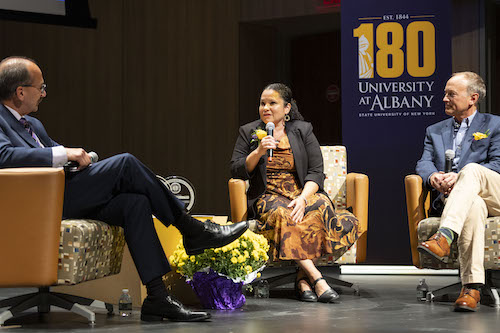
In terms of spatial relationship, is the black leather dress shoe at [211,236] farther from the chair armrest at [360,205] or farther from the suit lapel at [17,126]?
the chair armrest at [360,205]

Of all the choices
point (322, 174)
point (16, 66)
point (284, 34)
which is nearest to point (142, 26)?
point (284, 34)

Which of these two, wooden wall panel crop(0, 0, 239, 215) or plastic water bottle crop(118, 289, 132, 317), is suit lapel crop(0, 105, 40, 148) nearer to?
plastic water bottle crop(118, 289, 132, 317)

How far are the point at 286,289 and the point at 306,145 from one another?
0.99 meters

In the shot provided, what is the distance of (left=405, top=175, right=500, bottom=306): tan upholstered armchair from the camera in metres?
3.80

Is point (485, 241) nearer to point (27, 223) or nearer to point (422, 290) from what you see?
point (422, 290)

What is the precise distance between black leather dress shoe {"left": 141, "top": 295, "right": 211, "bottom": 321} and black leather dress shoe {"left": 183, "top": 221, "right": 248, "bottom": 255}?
0.29m

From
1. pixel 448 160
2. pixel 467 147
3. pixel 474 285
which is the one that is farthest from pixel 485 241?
pixel 467 147

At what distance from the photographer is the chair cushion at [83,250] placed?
3.11 metres

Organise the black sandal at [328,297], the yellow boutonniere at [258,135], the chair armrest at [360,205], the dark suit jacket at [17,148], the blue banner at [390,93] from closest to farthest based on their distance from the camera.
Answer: the dark suit jacket at [17,148] < the black sandal at [328,297] < the yellow boutonniere at [258,135] < the chair armrest at [360,205] < the blue banner at [390,93]

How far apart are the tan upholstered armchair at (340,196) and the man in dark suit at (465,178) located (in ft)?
1.47

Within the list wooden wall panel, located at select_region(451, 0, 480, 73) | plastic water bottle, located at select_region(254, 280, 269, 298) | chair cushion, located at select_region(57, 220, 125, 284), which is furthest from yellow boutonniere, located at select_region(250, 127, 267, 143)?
wooden wall panel, located at select_region(451, 0, 480, 73)

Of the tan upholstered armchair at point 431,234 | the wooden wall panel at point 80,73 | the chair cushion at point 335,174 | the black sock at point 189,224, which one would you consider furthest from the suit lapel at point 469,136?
the wooden wall panel at point 80,73

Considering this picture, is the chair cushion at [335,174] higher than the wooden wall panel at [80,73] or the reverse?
the reverse

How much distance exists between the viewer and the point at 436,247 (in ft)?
11.8
